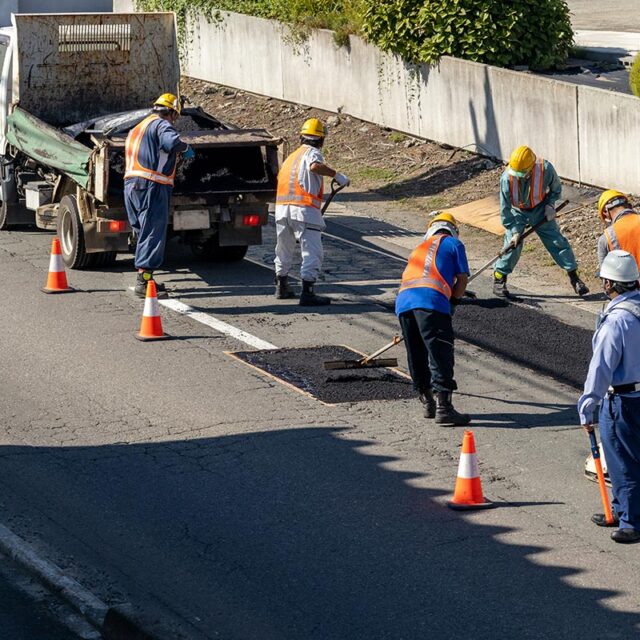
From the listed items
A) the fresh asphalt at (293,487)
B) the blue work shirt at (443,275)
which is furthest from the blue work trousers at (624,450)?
the blue work shirt at (443,275)

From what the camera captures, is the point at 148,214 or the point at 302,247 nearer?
the point at 148,214

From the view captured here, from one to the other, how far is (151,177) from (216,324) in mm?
1623

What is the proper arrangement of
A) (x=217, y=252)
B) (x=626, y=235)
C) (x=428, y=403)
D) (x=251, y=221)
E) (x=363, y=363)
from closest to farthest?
(x=428, y=403), (x=626, y=235), (x=363, y=363), (x=251, y=221), (x=217, y=252)

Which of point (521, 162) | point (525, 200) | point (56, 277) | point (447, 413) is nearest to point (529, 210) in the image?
point (525, 200)

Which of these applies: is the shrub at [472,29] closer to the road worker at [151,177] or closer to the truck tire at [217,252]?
the truck tire at [217,252]

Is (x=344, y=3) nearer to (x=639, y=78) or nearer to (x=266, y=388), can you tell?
(x=639, y=78)

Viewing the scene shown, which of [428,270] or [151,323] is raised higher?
[428,270]

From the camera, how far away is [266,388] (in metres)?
11.1

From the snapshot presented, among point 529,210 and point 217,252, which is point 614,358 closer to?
point 529,210

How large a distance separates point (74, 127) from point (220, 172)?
2.24 meters

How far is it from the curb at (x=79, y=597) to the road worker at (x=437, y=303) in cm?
346

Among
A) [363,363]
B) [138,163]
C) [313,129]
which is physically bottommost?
[363,363]

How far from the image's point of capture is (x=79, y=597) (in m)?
7.29

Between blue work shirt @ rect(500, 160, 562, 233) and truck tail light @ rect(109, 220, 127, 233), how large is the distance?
149 inches
